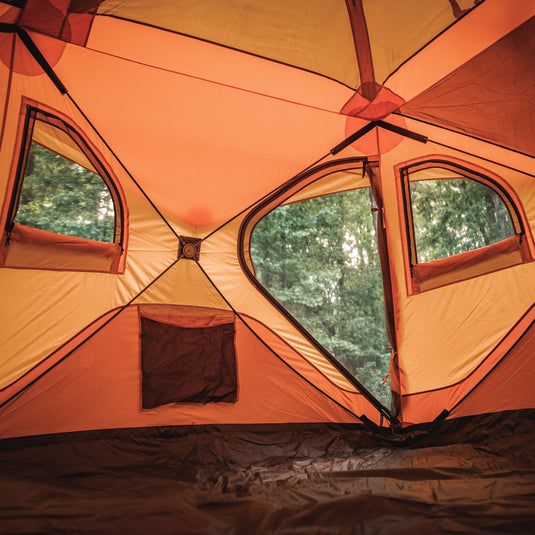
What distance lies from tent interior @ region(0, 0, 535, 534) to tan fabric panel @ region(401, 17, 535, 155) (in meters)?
0.01

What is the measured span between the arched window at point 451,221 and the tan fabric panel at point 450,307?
0.08m

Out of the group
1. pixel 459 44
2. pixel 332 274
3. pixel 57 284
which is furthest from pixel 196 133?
pixel 332 274

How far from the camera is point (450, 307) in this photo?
2.70m

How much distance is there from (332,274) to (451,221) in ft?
8.49

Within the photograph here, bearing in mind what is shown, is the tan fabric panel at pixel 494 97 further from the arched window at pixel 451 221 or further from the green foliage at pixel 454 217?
the green foliage at pixel 454 217

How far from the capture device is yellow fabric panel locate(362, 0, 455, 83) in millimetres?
1851

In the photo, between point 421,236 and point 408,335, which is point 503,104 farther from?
point 421,236

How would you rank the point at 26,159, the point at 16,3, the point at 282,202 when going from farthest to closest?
the point at 282,202 → the point at 26,159 → the point at 16,3

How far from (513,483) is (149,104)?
2.62 metres

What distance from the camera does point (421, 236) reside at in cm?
755

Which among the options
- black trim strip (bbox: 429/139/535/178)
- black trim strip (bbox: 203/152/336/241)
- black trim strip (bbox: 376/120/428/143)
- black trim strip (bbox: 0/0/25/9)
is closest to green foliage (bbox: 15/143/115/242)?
black trim strip (bbox: 203/152/336/241)

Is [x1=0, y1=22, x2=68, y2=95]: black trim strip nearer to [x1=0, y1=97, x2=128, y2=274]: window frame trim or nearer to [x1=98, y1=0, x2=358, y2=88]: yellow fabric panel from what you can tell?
[x1=0, y1=97, x2=128, y2=274]: window frame trim

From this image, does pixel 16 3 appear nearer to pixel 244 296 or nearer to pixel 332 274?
pixel 244 296

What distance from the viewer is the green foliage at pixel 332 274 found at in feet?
27.0
